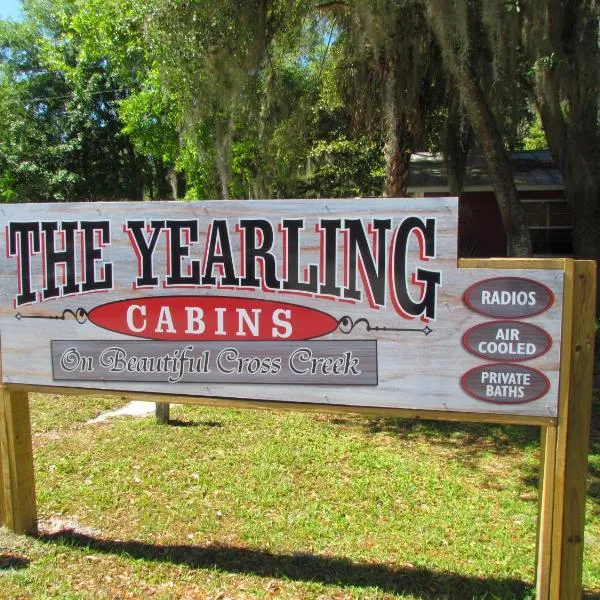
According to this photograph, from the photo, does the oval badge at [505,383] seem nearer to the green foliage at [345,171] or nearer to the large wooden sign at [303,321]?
the large wooden sign at [303,321]

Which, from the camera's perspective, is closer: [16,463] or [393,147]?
[16,463]

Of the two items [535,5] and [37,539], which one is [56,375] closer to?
[37,539]

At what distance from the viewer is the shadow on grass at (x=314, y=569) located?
3129 mm

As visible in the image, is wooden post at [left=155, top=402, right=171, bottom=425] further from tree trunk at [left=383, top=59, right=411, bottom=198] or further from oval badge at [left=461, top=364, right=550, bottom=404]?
tree trunk at [left=383, top=59, right=411, bottom=198]

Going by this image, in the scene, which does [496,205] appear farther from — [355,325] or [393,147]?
[355,325]

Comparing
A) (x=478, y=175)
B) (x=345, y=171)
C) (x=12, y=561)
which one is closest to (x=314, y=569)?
(x=12, y=561)

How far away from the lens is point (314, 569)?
3322mm

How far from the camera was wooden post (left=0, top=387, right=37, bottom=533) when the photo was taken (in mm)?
3486

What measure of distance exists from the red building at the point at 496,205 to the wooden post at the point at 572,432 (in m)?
11.2

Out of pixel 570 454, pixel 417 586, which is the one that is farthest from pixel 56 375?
pixel 570 454

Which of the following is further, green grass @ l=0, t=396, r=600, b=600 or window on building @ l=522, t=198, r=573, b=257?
window on building @ l=522, t=198, r=573, b=257

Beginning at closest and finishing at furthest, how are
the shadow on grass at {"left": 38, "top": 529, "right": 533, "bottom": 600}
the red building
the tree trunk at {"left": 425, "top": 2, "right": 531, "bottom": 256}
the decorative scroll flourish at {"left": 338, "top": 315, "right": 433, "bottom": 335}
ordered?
the decorative scroll flourish at {"left": 338, "top": 315, "right": 433, "bottom": 335} < the shadow on grass at {"left": 38, "top": 529, "right": 533, "bottom": 600} < the tree trunk at {"left": 425, "top": 2, "right": 531, "bottom": 256} < the red building

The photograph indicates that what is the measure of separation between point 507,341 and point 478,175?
12300mm

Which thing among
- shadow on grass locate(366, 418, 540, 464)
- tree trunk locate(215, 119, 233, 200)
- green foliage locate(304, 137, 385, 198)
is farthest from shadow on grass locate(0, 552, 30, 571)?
green foliage locate(304, 137, 385, 198)
